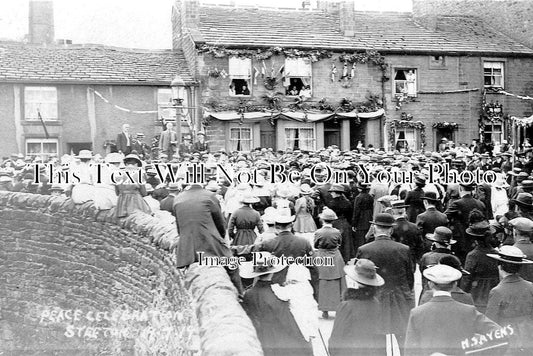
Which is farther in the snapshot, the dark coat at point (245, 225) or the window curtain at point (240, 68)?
the window curtain at point (240, 68)

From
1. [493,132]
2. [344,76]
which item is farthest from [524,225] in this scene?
[493,132]

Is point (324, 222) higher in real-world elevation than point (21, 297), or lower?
higher

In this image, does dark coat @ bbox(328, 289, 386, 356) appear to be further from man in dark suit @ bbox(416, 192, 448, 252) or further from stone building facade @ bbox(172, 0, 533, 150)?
stone building facade @ bbox(172, 0, 533, 150)

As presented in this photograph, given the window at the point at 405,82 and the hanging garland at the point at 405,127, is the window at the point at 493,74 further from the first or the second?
the hanging garland at the point at 405,127

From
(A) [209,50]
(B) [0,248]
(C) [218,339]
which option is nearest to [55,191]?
(B) [0,248]

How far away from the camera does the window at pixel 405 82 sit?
86.1ft

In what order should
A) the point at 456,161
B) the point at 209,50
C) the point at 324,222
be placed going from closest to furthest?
1. the point at 324,222
2. the point at 456,161
3. the point at 209,50

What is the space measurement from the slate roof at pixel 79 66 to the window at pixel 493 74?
12476 mm

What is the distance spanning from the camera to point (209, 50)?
23.9 meters

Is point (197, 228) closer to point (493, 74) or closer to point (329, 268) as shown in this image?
point (329, 268)

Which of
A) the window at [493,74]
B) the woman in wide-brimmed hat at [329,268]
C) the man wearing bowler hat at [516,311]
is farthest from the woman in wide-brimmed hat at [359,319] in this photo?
the window at [493,74]

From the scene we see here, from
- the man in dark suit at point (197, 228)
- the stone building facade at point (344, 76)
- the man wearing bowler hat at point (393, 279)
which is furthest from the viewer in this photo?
the stone building facade at point (344, 76)

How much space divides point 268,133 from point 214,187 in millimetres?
14410

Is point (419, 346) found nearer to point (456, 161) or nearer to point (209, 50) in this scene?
point (456, 161)
